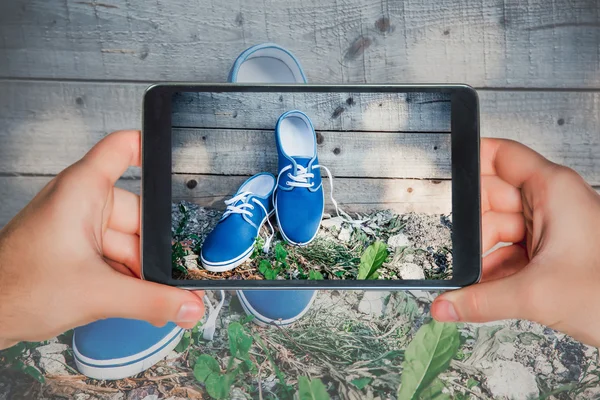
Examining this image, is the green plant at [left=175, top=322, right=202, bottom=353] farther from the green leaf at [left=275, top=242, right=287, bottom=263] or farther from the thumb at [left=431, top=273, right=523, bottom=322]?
the thumb at [left=431, top=273, right=523, bottom=322]

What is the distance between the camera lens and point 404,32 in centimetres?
85

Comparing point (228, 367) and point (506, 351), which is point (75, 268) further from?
point (506, 351)

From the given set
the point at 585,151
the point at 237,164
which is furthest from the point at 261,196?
the point at 585,151

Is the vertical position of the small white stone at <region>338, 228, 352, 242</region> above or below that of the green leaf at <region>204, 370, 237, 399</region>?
above

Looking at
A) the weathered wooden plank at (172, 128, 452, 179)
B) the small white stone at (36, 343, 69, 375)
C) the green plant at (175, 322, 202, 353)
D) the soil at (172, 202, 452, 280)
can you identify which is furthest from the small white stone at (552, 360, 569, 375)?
the small white stone at (36, 343, 69, 375)

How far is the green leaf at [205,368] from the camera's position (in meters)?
0.80

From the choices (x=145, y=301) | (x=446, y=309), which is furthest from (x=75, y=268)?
(x=446, y=309)

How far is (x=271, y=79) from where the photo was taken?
0.84m

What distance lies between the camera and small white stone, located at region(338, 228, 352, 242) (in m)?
0.80

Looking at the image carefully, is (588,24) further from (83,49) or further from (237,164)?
(83,49)

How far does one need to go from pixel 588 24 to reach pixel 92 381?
94cm

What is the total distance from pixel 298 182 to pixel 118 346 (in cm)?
36

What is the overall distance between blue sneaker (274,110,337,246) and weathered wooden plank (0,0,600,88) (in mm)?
108

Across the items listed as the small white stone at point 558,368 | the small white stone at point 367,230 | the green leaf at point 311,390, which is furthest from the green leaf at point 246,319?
the small white stone at point 558,368
